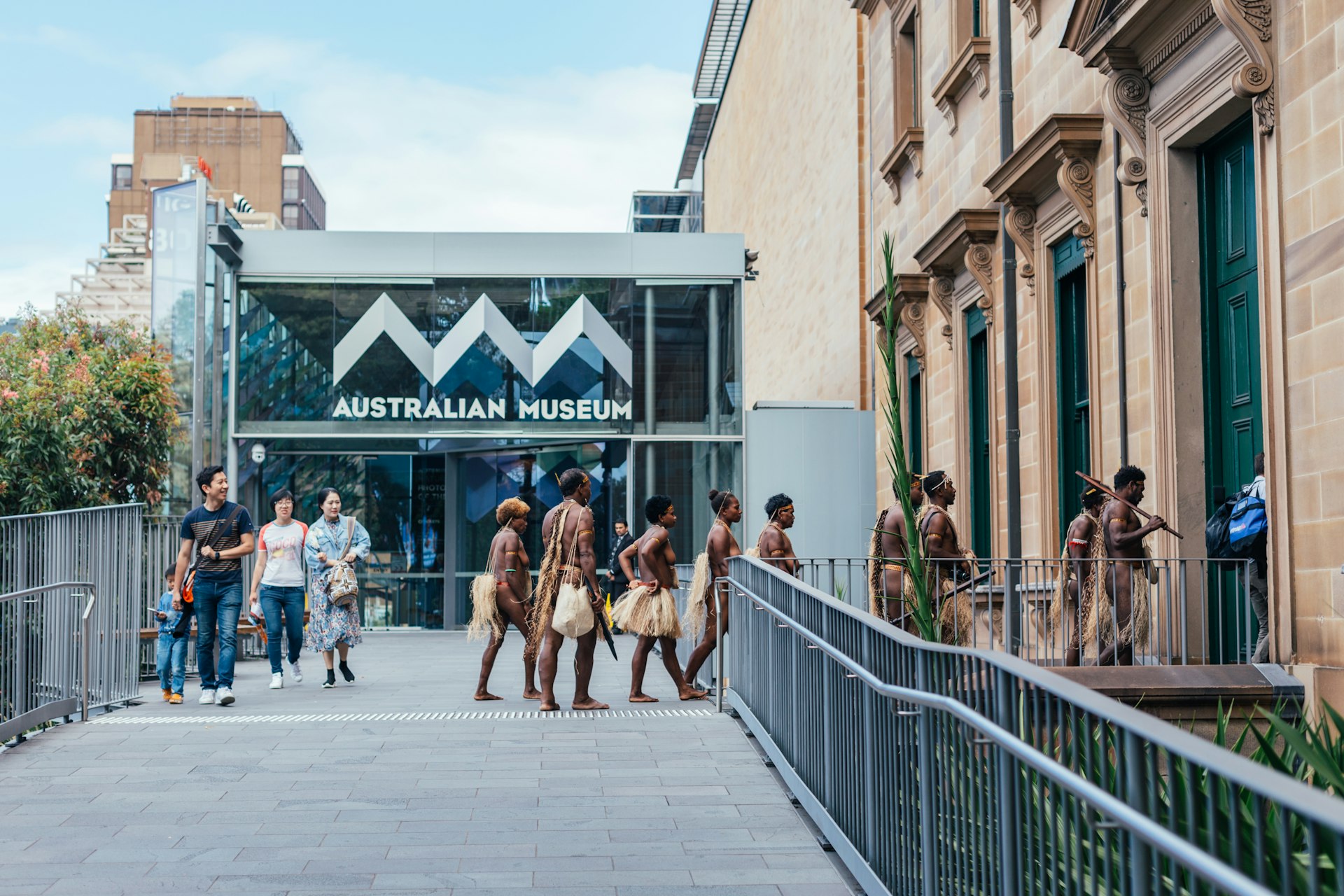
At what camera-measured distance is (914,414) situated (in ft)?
60.4

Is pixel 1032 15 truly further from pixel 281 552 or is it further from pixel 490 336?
pixel 490 336

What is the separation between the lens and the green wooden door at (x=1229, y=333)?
30.7 ft

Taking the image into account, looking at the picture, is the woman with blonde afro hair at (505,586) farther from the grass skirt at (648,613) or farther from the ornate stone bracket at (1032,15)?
the ornate stone bracket at (1032,15)

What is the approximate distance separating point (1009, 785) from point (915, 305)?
1337 centimetres

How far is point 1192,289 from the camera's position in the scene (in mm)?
9914

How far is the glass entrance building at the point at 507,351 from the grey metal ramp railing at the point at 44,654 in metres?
11.1

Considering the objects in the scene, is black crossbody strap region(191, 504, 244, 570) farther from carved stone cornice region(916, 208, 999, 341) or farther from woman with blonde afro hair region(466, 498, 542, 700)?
carved stone cornice region(916, 208, 999, 341)

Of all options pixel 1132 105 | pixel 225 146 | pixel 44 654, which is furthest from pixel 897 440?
pixel 225 146

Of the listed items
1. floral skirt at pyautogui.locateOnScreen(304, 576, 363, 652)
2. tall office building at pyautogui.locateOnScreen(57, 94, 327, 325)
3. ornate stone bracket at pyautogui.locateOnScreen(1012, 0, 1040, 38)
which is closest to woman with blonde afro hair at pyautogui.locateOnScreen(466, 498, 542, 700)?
floral skirt at pyautogui.locateOnScreen(304, 576, 363, 652)

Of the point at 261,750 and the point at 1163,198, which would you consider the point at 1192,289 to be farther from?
the point at 261,750

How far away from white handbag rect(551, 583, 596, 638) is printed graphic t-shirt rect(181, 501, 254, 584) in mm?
2579

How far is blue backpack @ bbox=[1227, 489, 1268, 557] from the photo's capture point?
8758mm

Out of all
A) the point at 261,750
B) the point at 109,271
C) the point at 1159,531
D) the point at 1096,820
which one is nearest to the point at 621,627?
the point at 261,750

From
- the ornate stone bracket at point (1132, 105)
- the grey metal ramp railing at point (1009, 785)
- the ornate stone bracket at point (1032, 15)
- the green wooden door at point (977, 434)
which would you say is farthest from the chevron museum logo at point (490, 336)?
the grey metal ramp railing at point (1009, 785)
